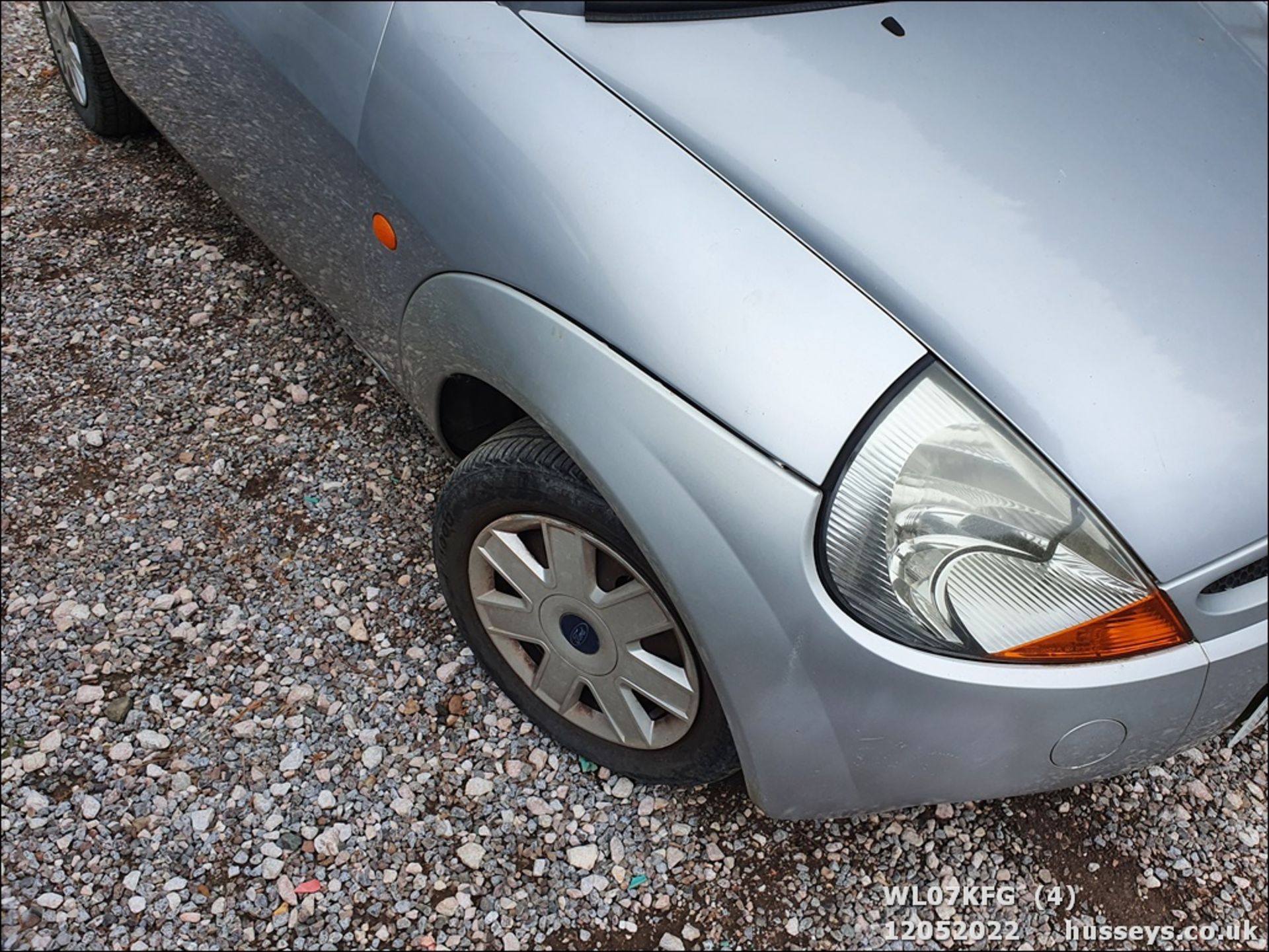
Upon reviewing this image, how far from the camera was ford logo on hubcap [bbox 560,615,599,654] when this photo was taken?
6.34 feet

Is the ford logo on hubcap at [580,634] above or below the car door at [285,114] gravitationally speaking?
below

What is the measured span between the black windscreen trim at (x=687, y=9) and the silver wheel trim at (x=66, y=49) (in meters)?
2.46

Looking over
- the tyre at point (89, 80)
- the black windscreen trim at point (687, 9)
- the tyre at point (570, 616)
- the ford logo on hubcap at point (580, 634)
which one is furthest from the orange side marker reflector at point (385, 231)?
the tyre at point (89, 80)

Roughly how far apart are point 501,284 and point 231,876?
118cm

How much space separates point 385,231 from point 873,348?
3.21ft

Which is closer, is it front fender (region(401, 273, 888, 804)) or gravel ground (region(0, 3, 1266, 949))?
front fender (region(401, 273, 888, 804))

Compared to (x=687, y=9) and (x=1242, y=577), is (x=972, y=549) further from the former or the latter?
(x=687, y=9)

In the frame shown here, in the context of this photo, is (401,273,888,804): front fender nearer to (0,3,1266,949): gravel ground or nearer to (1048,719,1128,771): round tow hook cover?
(1048,719,1128,771): round tow hook cover

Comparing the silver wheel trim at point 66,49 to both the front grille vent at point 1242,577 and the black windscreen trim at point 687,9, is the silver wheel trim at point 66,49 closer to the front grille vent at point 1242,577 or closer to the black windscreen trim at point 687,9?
the black windscreen trim at point 687,9

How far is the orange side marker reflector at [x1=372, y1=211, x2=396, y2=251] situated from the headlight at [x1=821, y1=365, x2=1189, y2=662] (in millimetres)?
985

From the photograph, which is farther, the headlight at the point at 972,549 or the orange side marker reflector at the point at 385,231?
the orange side marker reflector at the point at 385,231

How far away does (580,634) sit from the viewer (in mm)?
1959

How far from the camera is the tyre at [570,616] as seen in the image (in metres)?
1.77

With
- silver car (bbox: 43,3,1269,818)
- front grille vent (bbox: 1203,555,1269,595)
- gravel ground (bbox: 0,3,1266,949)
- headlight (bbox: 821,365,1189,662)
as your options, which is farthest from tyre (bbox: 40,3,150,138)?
front grille vent (bbox: 1203,555,1269,595)
